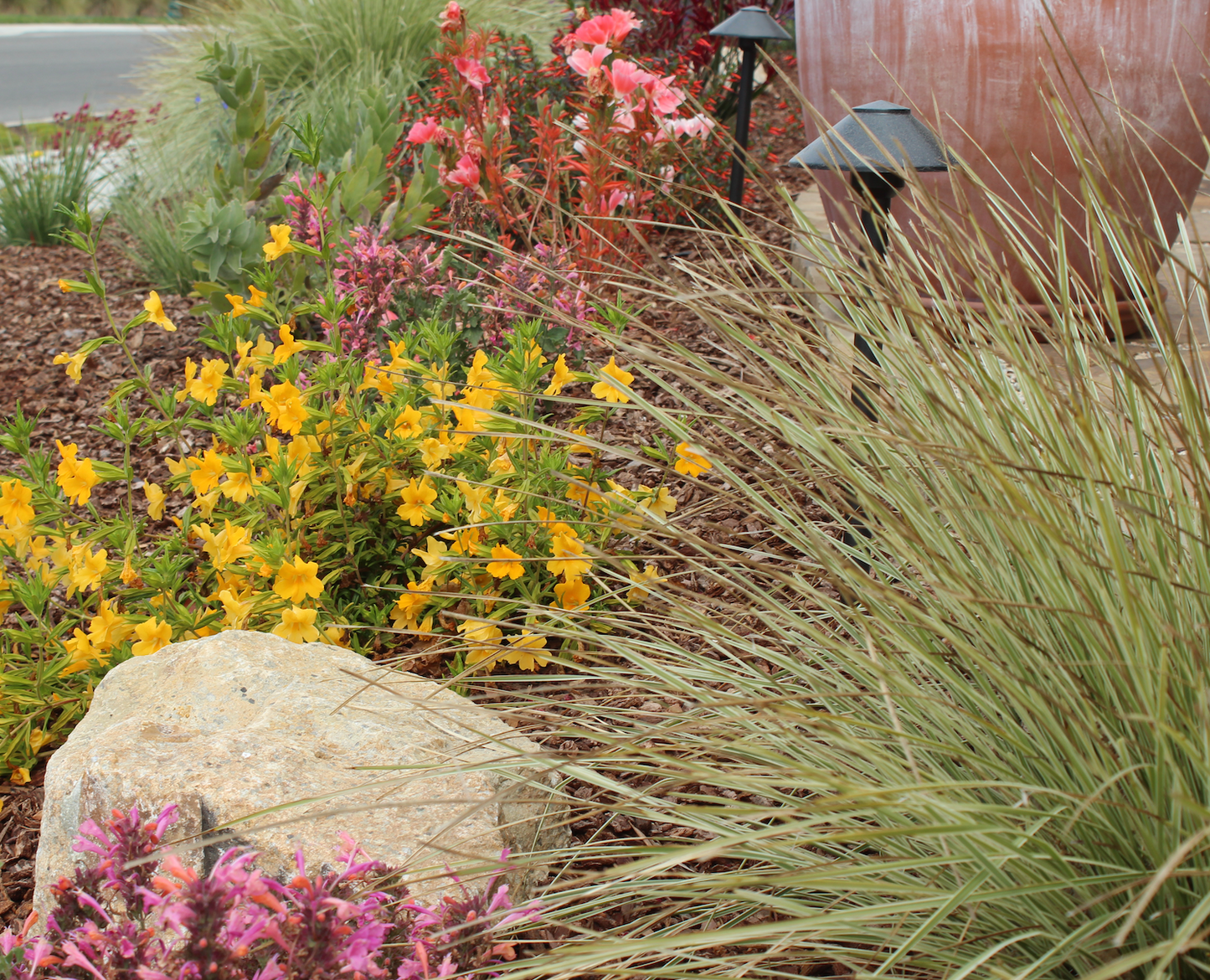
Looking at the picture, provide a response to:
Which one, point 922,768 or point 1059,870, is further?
point 922,768

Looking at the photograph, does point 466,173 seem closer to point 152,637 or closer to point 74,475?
point 74,475

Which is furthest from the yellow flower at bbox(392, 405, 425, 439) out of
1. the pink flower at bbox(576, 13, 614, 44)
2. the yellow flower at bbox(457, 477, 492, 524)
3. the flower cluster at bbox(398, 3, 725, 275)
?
the pink flower at bbox(576, 13, 614, 44)

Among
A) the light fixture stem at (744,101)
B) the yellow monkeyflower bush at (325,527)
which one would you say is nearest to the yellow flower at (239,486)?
the yellow monkeyflower bush at (325,527)

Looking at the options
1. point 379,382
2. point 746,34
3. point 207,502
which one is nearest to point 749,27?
point 746,34

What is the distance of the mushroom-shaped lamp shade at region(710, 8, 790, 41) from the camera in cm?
373

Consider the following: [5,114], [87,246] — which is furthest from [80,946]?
[5,114]

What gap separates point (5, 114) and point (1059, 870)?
15514mm

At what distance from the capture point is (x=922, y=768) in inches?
48.2

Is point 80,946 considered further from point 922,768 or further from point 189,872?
point 922,768

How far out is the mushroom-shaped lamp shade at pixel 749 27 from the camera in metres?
3.73

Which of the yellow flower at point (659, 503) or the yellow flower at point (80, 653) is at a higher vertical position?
the yellow flower at point (659, 503)

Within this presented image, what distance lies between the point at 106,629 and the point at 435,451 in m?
0.71

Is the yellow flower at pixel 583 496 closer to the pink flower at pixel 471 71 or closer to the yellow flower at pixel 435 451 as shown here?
the yellow flower at pixel 435 451

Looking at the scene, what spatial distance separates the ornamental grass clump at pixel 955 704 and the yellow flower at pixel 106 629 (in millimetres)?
1085
